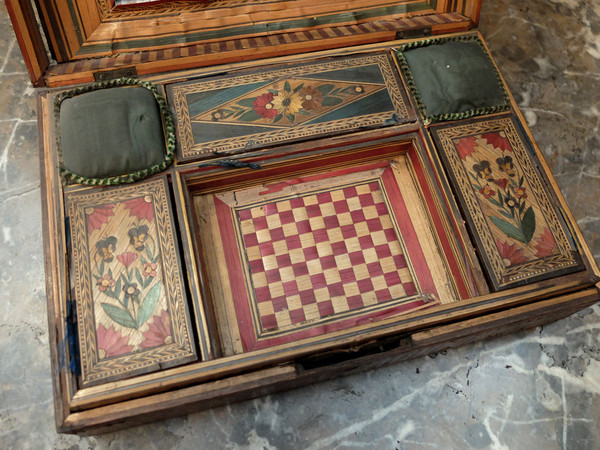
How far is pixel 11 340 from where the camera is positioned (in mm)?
1830

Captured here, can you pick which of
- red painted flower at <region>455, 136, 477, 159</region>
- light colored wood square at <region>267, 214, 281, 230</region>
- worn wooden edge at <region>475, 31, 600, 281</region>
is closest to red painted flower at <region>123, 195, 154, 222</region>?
light colored wood square at <region>267, 214, 281, 230</region>

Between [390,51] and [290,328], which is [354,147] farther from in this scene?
[290,328]

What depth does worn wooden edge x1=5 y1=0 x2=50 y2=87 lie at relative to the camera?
67.0 inches

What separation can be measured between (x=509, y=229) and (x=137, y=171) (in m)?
1.46

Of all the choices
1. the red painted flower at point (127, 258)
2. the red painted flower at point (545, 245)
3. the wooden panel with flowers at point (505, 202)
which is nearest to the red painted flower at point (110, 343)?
the red painted flower at point (127, 258)

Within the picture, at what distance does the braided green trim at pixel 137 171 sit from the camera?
1.67 meters

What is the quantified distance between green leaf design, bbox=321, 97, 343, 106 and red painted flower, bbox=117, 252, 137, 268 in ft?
3.22

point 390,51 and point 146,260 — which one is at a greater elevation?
point 390,51

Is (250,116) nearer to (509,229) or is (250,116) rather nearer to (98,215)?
(98,215)

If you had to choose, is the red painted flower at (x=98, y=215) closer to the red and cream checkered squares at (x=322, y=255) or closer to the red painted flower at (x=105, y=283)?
the red painted flower at (x=105, y=283)

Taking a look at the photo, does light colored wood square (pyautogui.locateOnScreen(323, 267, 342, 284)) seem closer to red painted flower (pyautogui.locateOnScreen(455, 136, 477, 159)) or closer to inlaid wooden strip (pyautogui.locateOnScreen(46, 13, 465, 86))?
red painted flower (pyautogui.locateOnScreen(455, 136, 477, 159))

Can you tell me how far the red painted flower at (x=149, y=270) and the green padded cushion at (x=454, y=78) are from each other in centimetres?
127

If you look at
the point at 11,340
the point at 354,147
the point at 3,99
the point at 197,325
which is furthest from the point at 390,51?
the point at 11,340

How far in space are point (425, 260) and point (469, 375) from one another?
527 mm
